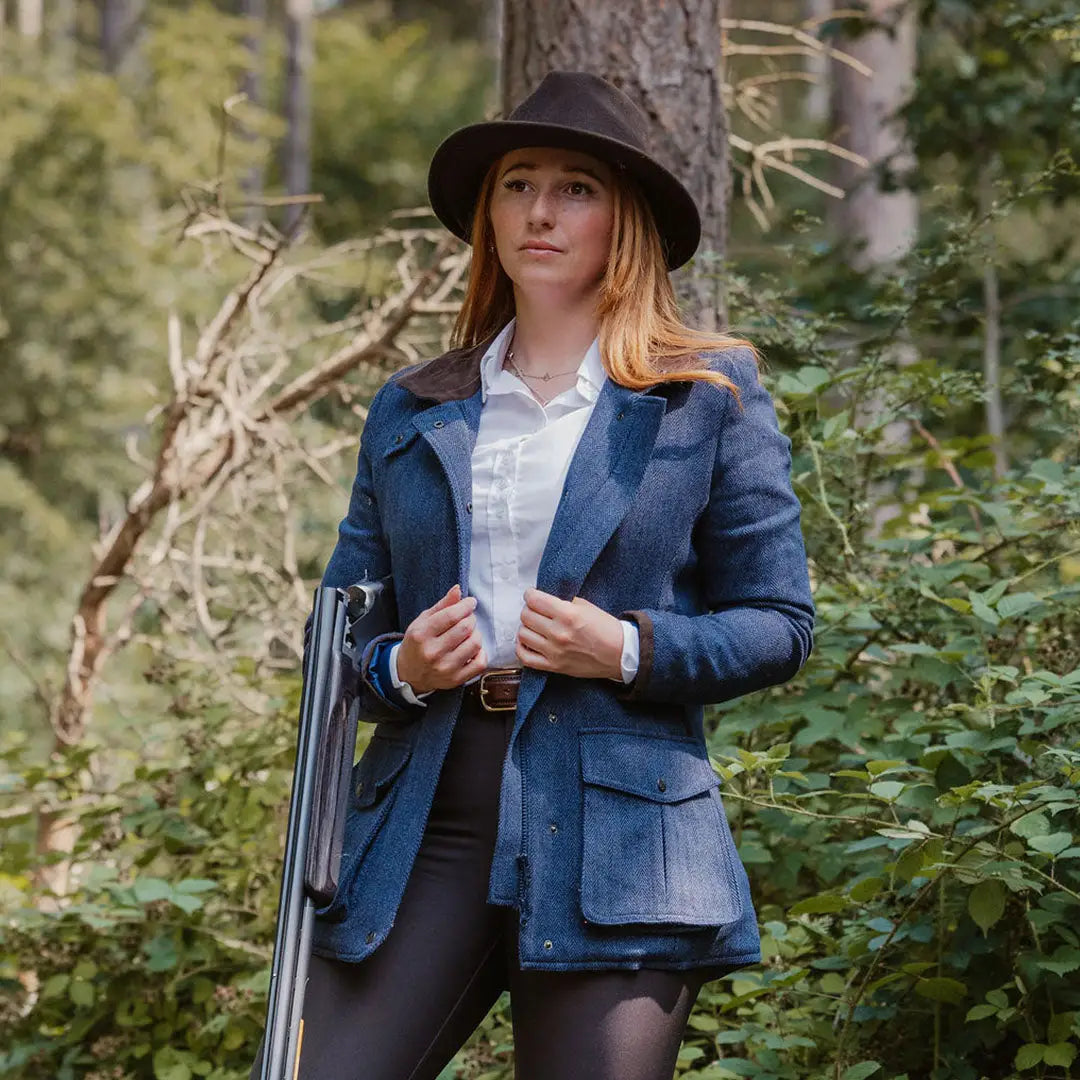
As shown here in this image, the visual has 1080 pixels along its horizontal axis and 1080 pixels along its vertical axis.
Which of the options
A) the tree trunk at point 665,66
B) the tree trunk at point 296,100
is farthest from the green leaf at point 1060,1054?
the tree trunk at point 296,100

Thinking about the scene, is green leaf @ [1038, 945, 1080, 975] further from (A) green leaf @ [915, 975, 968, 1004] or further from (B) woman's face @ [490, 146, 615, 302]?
(B) woman's face @ [490, 146, 615, 302]

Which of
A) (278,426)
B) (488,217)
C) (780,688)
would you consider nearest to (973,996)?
(780,688)

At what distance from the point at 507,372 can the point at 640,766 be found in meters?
0.71

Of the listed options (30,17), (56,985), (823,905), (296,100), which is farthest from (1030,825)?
(30,17)

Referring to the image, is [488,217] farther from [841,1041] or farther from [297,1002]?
[841,1041]

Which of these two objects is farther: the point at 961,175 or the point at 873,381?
the point at 961,175

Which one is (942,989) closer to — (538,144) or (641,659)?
(641,659)

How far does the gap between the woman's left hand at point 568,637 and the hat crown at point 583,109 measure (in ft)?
2.53

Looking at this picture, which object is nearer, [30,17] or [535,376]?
[535,376]

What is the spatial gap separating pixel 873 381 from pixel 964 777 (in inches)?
47.9

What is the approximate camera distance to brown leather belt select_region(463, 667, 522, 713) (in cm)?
247

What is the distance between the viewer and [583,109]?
2684 millimetres

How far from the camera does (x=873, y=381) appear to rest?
4168 mm

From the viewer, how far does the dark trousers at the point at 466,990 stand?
2.35 metres
